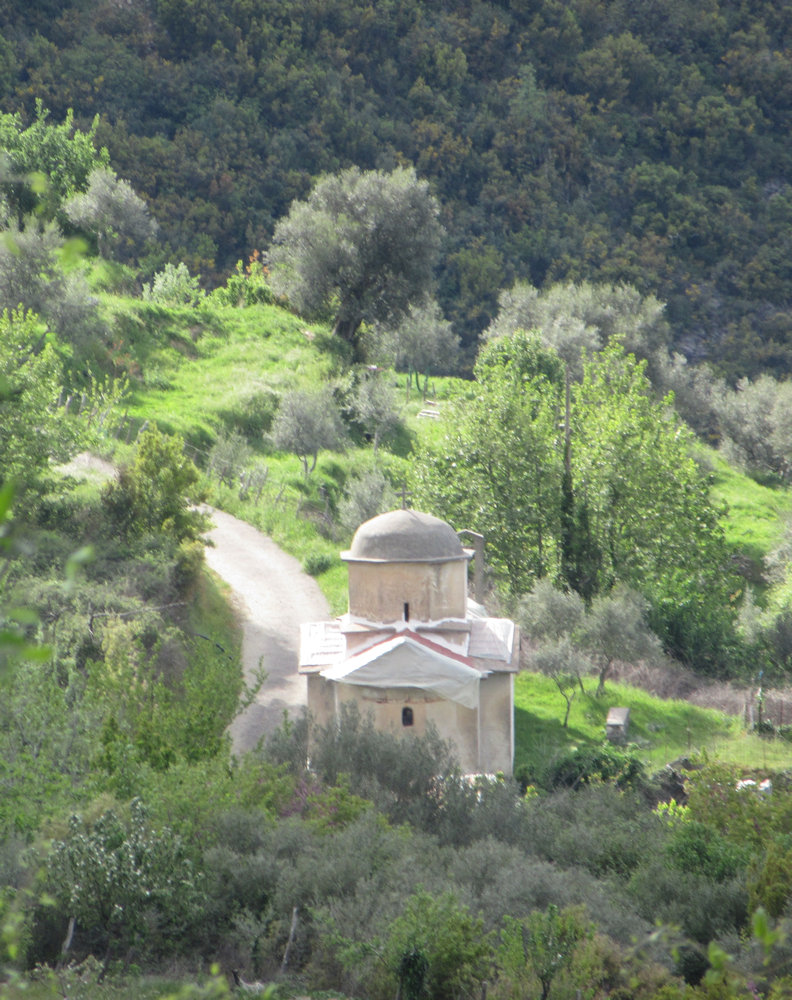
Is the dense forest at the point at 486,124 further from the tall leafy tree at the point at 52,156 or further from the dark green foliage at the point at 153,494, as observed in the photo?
the dark green foliage at the point at 153,494

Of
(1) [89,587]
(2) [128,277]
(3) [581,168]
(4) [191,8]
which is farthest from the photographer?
(3) [581,168]

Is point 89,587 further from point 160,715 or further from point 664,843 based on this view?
point 664,843

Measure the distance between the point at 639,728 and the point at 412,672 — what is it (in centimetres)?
722

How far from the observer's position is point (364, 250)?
49.6 metres

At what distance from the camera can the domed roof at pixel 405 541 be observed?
2027 cm

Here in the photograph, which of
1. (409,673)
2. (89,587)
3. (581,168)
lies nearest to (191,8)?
(581,168)

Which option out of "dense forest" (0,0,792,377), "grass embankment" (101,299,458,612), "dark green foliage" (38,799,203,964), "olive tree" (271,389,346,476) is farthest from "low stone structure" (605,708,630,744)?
"dense forest" (0,0,792,377)

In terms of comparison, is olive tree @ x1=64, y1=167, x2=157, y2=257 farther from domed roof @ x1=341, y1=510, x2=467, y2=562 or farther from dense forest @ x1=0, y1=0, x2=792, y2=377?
domed roof @ x1=341, y1=510, x2=467, y2=562

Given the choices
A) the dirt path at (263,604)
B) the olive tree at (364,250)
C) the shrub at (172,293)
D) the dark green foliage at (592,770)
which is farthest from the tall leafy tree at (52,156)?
the dark green foliage at (592,770)

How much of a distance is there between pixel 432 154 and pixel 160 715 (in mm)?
88620

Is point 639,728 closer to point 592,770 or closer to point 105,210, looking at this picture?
point 592,770

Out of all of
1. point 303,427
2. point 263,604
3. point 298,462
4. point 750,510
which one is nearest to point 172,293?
point 298,462

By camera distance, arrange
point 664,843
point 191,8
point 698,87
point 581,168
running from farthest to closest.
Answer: point 698,87
point 581,168
point 191,8
point 664,843

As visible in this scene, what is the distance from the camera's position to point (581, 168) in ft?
341
